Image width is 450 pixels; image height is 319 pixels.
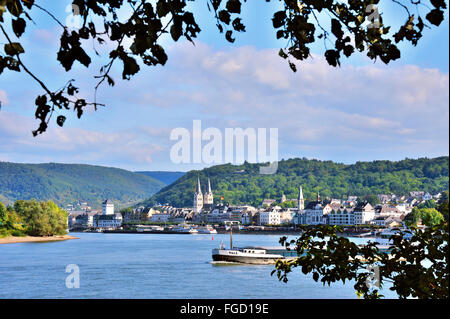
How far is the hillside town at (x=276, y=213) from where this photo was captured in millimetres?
83188

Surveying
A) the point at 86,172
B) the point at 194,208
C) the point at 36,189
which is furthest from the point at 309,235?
the point at 86,172

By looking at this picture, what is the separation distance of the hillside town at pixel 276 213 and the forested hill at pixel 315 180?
13.2 feet

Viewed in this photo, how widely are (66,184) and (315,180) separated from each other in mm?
68338

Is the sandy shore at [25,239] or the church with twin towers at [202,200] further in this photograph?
the church with twin towers at [202,200]

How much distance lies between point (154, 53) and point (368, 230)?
238 feet

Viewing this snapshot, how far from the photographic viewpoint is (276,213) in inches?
3767

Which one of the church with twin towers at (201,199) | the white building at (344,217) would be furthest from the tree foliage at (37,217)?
the church with twin towers at (201,199)

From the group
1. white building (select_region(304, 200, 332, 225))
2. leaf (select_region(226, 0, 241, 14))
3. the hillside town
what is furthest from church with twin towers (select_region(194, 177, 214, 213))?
leaf (select_region(226, 0, 241, 14))

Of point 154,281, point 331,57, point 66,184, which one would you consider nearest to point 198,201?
point 66,184

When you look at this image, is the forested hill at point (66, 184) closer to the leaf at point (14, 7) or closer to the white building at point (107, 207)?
the white building at point (107, 207)

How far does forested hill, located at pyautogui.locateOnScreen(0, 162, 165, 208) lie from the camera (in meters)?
138

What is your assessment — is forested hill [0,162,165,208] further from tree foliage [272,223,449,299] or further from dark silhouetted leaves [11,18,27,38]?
dark silhouetted leaves [11,18,27,38]

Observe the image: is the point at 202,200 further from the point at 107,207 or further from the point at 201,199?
the point at 107,207
